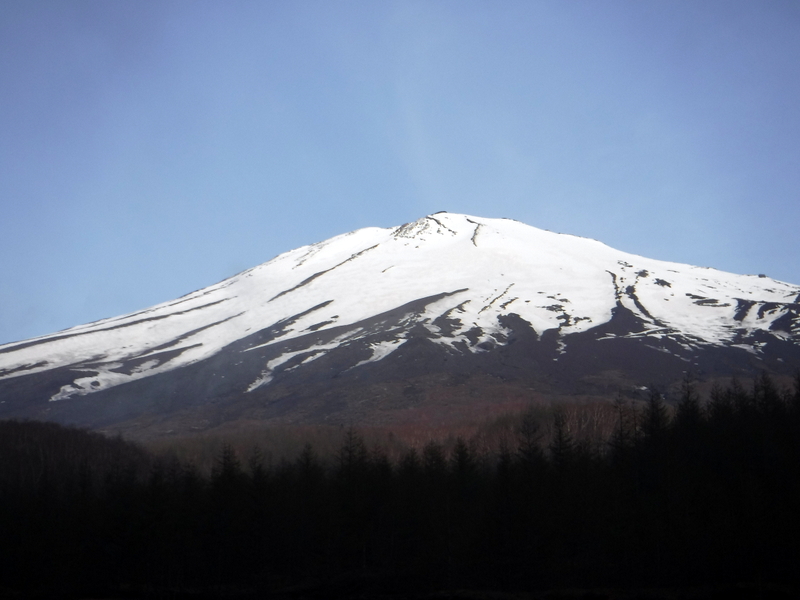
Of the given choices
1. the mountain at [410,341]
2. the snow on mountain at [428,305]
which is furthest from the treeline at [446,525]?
the snow on mountain at [428,305]

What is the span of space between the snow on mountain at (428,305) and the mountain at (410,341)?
46cm

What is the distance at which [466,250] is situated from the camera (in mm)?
150250

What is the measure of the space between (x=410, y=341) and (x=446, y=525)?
72.6m

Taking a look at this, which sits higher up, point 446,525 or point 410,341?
point 410,341

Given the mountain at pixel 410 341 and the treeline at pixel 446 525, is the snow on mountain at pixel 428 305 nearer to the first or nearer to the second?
the mountain at pixel 410 341

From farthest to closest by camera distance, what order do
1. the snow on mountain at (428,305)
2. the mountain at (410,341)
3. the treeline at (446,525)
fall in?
the snow on mountain at (428,305) < the mountain at (410,341) < the treeline at (446,525)

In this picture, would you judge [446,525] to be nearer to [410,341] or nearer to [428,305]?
[410,341]

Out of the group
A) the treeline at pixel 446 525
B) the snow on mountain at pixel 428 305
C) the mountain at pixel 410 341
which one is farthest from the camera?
the snow on mountain at pixel 428 305

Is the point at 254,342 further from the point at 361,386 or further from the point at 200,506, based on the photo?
the point at 200,506

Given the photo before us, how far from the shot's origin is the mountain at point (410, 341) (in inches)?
3570

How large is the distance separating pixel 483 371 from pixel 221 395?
107ft

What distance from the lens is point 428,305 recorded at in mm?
119250

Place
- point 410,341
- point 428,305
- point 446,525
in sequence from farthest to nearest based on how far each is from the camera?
point 428,305 < point 410,341 < point 446,525

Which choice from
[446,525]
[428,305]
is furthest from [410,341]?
[446,525]
